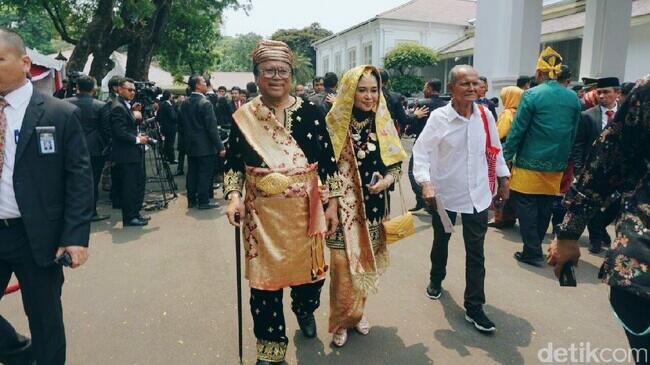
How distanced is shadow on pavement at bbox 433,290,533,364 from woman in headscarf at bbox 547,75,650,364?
1.53 m

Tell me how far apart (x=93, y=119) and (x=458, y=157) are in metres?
4.93

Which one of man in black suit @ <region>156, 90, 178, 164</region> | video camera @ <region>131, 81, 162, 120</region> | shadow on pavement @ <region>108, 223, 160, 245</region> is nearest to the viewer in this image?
shadow on pavement @ <region>108, 223, 160, 245</region>

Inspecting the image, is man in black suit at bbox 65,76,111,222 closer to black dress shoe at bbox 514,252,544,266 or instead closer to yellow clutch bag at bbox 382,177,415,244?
yellow clutch bag at bbox 382,177,415,244

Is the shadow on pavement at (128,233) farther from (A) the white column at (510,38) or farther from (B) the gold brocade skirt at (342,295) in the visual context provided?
(A) the white column at (510,38)

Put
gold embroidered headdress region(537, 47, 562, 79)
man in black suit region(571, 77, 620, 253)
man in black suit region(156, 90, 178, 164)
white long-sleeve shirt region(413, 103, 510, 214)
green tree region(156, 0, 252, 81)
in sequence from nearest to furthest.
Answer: white long-sleeve shirt region(413, 103, 510, 214) < gold embroidered headdress region(537, 47, 562, 79) < man in black suit region(571, 77, 620, 253) < man in black suit region(156, 90, 178, 164) < green tree region(156, 0, 252, 81)

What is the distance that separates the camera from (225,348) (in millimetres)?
3207

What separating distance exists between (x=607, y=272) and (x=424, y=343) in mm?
1846

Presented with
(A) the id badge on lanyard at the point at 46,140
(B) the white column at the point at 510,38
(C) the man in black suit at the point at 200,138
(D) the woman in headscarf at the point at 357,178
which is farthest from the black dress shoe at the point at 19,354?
(B) the white column at the point at 510,38

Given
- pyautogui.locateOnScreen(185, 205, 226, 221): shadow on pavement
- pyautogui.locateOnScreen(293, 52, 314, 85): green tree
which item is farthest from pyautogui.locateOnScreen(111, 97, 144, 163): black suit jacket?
pyautogui.locateOnScreen(293, 52, 314, 85): green tree

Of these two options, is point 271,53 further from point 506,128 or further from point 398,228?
point 506,128

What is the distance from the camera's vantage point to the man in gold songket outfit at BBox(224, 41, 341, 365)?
270cm

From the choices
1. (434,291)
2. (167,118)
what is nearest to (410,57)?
(167,118)

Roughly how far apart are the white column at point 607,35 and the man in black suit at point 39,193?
36.5ft

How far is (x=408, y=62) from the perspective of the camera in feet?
89.7
